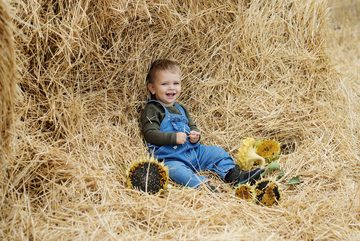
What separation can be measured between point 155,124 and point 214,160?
0.36 m

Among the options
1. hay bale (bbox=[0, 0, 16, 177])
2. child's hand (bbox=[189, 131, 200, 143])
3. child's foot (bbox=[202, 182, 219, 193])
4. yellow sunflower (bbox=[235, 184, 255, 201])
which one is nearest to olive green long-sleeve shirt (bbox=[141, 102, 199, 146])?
child's hand (bbox=[189, 131, 200, 143])

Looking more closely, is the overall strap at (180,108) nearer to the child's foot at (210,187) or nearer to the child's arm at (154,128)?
the child's arm at (154,128)

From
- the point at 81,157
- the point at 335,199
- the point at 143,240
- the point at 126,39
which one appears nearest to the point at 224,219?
the point at 143,240

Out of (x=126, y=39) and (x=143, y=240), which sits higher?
(x=126, y=39)

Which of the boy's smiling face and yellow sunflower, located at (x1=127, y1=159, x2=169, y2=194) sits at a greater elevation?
the boy's smiling face

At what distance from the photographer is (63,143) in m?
2.87

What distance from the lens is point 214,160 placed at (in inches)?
123

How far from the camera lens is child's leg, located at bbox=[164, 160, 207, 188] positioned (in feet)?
9.41

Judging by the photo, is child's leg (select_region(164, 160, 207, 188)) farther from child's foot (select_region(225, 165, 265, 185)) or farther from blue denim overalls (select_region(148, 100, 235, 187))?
child's foot (select_region(225, 165, 265, 185))

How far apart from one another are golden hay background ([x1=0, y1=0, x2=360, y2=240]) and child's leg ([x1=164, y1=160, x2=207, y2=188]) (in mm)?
116

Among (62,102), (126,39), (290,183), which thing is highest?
(126,39)

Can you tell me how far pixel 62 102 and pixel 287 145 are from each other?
123 cm

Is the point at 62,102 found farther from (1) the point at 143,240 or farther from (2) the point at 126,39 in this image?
(1) the point at 143,240

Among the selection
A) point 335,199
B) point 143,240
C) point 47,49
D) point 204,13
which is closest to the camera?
point 143,240
